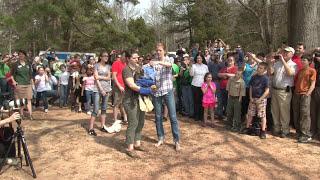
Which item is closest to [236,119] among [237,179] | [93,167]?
[237,179]

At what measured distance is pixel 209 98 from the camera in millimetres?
10078

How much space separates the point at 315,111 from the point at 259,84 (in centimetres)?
127

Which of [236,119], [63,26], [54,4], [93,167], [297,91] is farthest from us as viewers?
[63,26]

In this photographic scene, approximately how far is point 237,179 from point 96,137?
359 centimetres

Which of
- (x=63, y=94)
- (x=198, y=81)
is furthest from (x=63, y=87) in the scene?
(x=198, y=81)

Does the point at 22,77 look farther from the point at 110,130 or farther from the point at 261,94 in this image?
the point at 261,94

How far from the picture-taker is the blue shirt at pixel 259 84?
29.5ft

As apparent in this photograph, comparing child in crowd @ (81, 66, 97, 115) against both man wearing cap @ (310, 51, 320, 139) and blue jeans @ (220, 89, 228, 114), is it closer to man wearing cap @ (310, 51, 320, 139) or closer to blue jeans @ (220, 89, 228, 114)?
blue jeans @ (220, 89, 228, 114)

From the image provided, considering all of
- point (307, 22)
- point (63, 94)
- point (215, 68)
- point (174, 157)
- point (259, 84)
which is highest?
point (307, 22)

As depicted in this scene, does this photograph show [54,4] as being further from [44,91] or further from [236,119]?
[236,119]

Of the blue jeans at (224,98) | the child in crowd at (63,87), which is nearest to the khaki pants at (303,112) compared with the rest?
the blue jeans at (224,98)

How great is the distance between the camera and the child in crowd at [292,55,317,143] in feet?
28.2

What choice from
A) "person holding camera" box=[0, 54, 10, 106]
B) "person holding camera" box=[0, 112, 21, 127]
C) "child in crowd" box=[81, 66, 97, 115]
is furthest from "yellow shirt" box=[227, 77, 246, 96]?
"person holding camera" box=[0, 54, 10, 106]

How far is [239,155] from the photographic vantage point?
7.91 meters
